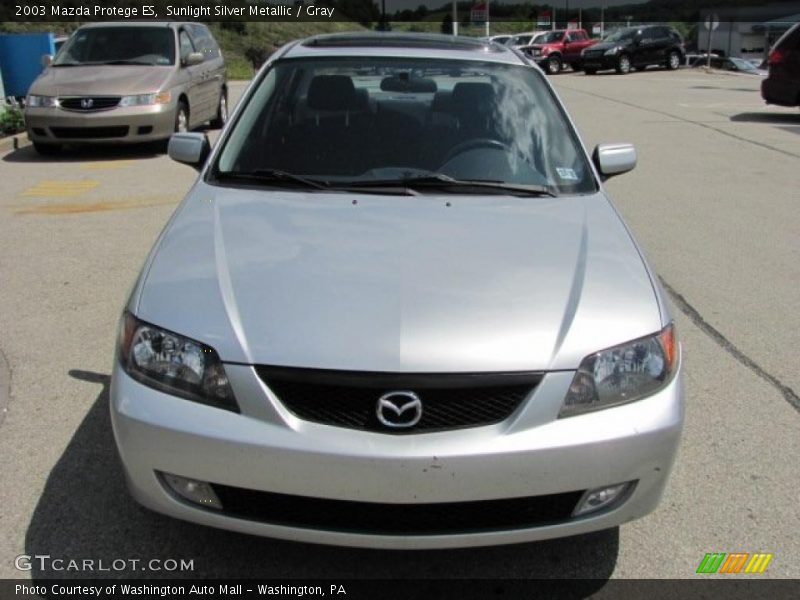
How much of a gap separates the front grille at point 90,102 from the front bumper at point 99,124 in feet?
0.17

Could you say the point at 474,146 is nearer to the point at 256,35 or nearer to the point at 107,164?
the point at 107,164

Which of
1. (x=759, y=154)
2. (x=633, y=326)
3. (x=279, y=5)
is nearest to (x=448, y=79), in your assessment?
(x=633, y=326)

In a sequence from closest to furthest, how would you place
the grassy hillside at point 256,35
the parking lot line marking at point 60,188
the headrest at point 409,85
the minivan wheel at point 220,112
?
the headrest at point 409,85 < the parking lot line marking at point 60,188 < the minivan wheel at point 220,112 < the grassy hillside at point 256,35

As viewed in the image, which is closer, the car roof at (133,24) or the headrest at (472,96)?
the headrest at (472,96)

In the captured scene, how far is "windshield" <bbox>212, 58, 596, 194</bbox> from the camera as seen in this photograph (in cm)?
375

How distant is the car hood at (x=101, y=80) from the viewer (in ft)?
34.8

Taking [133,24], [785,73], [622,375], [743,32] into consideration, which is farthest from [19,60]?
[743,32]

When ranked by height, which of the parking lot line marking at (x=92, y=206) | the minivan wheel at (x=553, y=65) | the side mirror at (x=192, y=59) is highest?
the side mirror at (x=192, y=59)

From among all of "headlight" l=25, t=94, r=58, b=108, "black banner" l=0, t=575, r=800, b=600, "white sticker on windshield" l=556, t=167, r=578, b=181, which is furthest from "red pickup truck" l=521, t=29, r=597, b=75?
"black banner" l=0, t=575, r=800, b=600

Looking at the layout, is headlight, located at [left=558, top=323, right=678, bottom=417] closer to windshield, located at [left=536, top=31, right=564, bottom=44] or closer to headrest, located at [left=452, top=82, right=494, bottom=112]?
headrest, located at [left=452, top=82, right=494, bottom=112]

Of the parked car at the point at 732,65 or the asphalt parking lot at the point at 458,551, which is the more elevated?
the asphalt parking lot at the point at 458,551

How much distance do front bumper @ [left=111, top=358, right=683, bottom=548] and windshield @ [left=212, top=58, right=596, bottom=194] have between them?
1433 millimetres

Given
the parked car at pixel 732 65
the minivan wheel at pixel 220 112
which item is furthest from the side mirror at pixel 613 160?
the parked car at pixel 732 65

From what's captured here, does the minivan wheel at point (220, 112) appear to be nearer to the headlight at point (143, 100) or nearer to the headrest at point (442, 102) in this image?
the headlight at point (143, 100)
